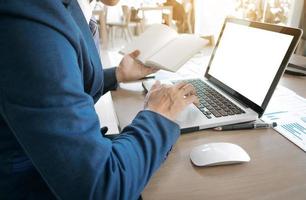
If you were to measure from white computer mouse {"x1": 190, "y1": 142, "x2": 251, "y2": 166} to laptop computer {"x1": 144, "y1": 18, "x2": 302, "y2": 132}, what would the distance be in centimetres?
11

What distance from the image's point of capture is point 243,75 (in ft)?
2.76

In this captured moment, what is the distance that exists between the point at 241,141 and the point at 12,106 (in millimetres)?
517

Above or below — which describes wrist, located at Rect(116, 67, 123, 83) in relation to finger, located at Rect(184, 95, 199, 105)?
below

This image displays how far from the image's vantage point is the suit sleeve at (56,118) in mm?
382

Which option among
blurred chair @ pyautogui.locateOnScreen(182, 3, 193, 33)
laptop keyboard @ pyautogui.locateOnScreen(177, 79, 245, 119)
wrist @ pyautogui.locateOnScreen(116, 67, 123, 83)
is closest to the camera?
laptop keyboard @ pyautogui.locateOnScreen(177, 79, 245, 119)

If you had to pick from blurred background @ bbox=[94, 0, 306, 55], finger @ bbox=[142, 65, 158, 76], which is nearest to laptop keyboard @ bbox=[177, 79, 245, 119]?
finger @ bbox=[142, 65, 158, 76]

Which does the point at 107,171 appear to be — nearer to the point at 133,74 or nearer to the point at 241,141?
the point at 241,141

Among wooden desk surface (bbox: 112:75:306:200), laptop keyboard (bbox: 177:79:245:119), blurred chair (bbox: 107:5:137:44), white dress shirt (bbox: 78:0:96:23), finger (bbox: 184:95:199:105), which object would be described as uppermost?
white dress shirt (bbox: 78:0:96:23)

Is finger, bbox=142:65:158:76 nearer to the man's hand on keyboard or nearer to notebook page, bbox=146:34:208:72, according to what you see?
notebook page, bbox=146:34:208:72

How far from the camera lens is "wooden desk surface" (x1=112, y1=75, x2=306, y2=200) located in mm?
513

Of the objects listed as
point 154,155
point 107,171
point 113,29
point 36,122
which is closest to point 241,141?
point 154,155

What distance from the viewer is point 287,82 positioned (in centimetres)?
111

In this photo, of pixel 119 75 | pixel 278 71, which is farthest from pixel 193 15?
pixel 278 71

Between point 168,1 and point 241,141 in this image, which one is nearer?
point 241,141
